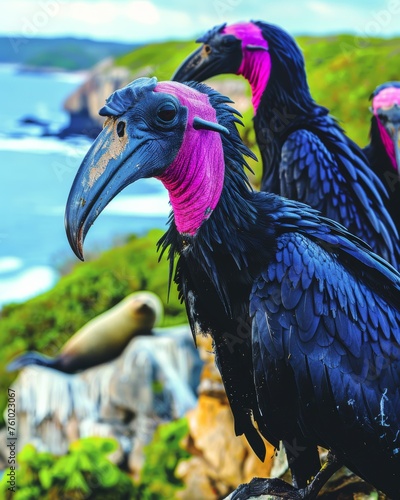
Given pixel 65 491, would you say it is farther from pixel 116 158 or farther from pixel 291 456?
pixel 116 158

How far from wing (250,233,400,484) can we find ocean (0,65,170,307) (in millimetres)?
11278

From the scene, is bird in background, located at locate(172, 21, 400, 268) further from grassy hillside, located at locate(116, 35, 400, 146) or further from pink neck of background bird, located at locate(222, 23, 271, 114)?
grassy hillside, located at locate(116, 35, 400, 146)

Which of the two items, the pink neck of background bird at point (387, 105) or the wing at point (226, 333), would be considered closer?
the wing at point (226, 333)

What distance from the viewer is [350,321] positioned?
267 cm

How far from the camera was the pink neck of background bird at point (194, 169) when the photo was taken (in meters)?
2.49

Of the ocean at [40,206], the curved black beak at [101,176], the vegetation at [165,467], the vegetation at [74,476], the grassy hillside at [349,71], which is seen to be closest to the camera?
the curved black beak at [101,176]

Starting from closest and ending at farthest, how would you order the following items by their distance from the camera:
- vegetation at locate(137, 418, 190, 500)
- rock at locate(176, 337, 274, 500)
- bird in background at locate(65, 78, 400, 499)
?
bird in background at locate(65, 78, 400, 499), rock at locate(176, 337, 274, 500), vegetation at locate(137, 418, 190, 500)

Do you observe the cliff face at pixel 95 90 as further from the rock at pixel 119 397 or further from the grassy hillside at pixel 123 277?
the rock at pixel 119 397

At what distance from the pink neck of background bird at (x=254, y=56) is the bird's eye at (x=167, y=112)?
6.05 ft

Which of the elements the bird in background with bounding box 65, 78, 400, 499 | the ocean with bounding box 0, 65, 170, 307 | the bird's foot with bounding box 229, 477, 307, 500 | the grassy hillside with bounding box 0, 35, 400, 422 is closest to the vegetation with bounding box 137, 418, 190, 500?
the grassy hillside with bounding box 0, 35, 400, 422

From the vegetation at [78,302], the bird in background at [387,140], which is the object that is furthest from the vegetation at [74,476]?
the bird in background at [387,140]

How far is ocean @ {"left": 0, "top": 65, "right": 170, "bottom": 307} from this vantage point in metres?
15.5

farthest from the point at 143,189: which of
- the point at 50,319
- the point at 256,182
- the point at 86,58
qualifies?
the point at 256,182

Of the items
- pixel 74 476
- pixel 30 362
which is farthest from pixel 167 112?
pixel 30 362
